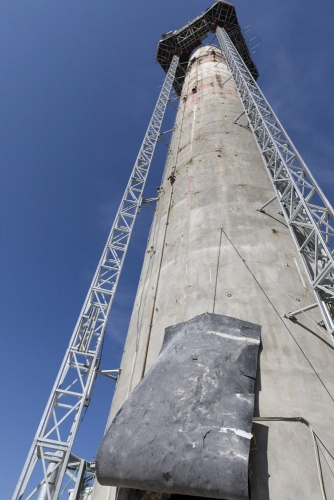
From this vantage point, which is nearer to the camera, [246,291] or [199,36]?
[246,291]

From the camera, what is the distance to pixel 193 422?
179 inches

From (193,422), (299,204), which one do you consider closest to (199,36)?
(299,204)

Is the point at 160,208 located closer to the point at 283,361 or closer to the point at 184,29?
the point at 283,361

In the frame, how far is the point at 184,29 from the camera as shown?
29.3 meters

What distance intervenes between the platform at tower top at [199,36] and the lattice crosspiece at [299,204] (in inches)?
665

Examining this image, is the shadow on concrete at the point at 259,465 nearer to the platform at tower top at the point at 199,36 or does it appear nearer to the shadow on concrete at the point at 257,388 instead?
the shadow on concrete at the point at 257,388

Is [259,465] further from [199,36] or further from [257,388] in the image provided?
[199,36]

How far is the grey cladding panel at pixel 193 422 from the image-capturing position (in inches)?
159

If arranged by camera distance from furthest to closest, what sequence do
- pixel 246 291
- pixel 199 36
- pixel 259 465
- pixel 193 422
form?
pixel 199 36 < pixel 246 291 < pixel 193 422 < pixel 259 465

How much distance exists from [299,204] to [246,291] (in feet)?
9.59

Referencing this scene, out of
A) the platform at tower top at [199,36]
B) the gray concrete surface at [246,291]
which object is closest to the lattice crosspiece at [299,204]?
the gray concrete surface at [246,291]

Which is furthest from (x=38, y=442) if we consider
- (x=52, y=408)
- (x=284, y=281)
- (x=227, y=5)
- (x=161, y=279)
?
(x=227, y=5)

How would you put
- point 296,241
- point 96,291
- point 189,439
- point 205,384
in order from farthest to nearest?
1. point 96,291
2. point 296,241
3. point 205,384
4. point 189,439

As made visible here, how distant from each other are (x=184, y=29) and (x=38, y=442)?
32.8 metres
